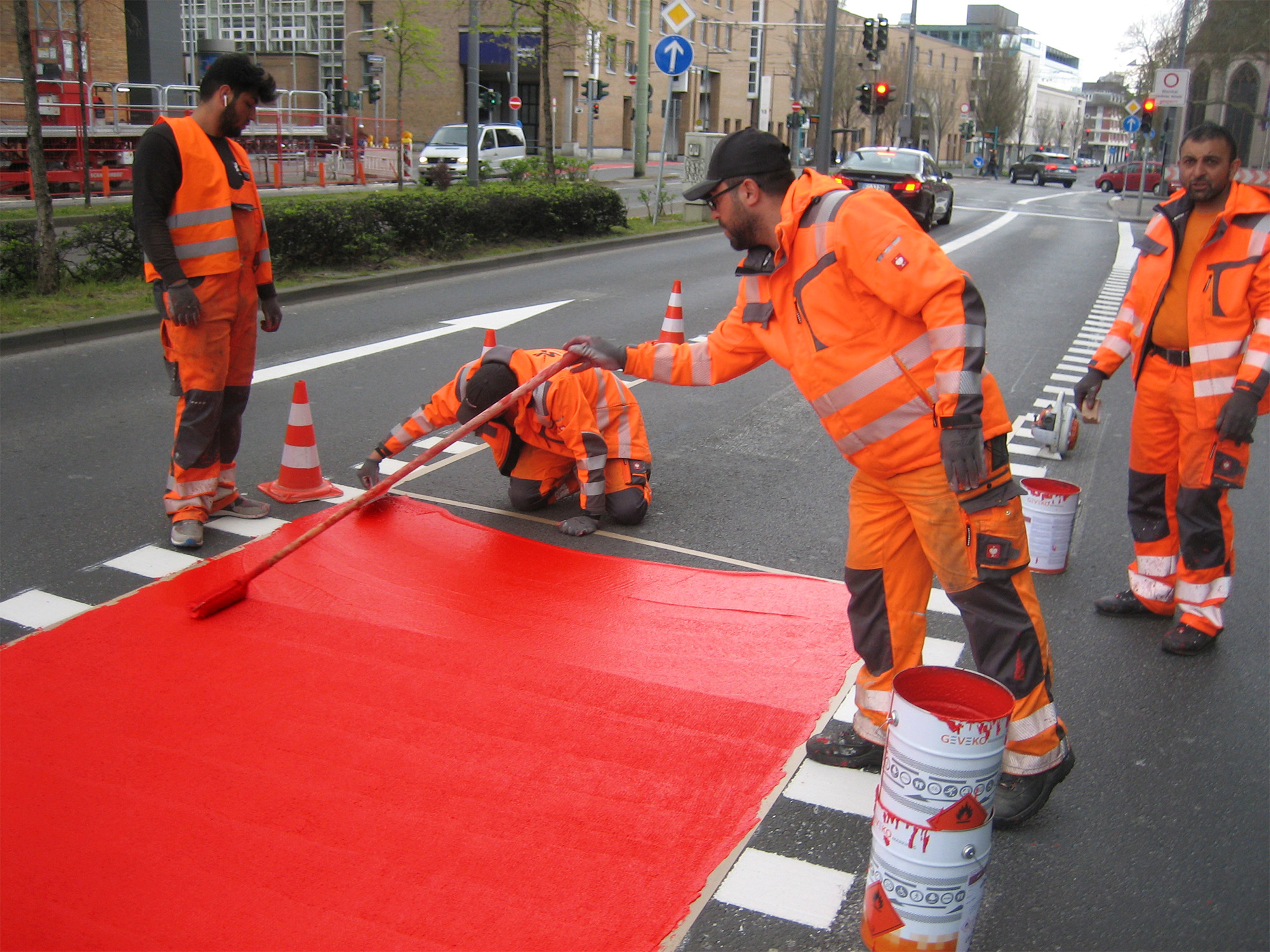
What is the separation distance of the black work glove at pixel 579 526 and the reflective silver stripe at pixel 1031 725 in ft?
8.80

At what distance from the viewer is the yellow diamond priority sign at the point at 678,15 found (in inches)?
709

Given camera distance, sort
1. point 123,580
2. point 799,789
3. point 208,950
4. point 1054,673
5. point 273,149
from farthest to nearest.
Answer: point 273,149
point 123,580
point 1054,673
point 799,789
point 208,950

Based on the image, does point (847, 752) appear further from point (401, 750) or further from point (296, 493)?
point (296, 493)

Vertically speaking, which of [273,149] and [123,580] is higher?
[273,149]

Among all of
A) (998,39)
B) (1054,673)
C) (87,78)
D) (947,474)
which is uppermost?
(998,39)

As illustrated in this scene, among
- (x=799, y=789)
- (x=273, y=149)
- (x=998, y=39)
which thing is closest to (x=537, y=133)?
(x=273, y=149)

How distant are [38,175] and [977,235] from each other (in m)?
18.1

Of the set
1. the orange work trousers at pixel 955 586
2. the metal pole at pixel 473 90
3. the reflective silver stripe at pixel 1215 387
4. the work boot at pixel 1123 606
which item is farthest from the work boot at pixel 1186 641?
the metal pole at pixel 473 90

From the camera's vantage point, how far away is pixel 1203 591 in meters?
4.44

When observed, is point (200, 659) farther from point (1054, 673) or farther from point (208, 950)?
point (1054, 673)

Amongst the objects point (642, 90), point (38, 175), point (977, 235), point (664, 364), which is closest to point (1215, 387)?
point (664, 364)

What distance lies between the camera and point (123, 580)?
4672 millimetres

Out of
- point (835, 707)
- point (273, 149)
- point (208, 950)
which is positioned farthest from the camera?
point (273, 149)

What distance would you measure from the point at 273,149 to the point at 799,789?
2719 cm
